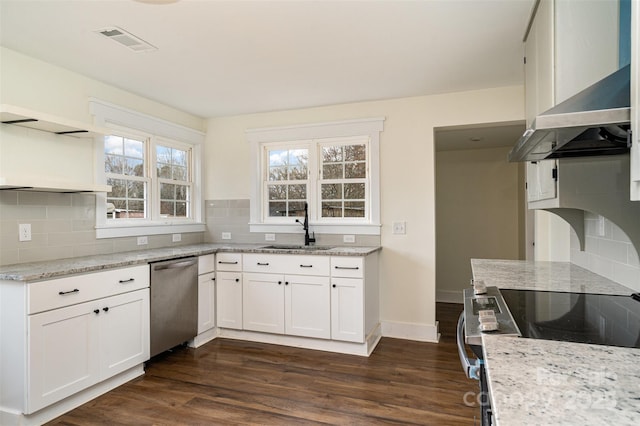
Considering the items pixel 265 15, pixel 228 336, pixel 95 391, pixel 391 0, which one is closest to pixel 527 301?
pixel 391 0

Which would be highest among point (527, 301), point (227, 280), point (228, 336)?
point (527, 301)

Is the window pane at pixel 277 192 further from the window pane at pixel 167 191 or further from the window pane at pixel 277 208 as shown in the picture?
the window pane at pixel 167 191

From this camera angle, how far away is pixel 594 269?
1.92 metres

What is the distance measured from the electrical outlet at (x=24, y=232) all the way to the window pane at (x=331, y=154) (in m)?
2.63

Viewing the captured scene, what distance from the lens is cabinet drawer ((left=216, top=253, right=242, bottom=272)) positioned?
11.7 ft

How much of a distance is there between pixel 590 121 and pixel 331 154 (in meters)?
3.04

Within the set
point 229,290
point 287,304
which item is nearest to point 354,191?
point 287,304

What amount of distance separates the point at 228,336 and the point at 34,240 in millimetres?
1886

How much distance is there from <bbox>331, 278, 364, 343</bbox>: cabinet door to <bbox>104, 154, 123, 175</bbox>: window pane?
2210 mm

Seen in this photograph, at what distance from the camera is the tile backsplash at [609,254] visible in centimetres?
151

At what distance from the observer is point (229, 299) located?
360 centimetres

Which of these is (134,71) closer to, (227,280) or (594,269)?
(227,280)

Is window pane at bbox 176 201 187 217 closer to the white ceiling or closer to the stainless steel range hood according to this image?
the white ceiling

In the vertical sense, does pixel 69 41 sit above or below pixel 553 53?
above
